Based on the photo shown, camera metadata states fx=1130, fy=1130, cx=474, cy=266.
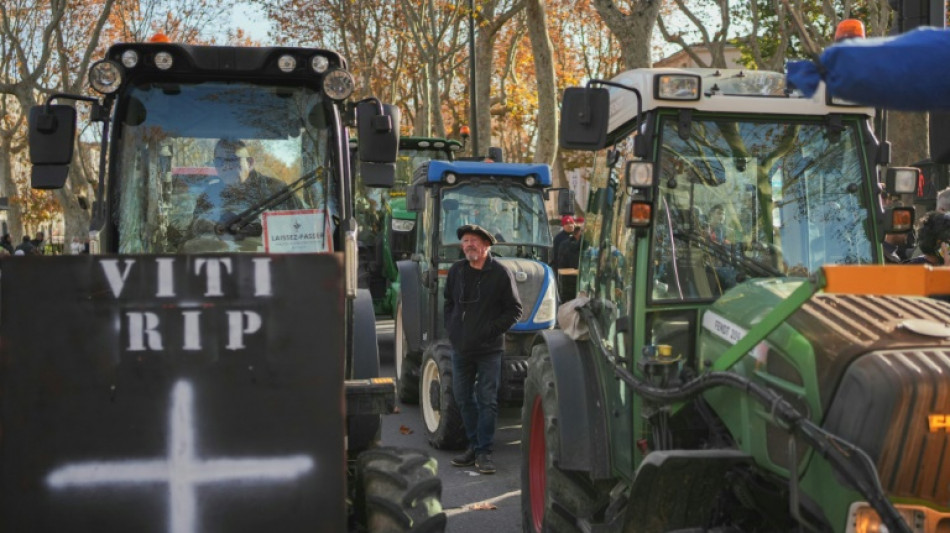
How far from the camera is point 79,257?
12.2 ft

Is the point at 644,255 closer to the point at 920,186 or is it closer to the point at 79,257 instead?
the point at 920,186

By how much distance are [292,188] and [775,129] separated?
2.39 metres

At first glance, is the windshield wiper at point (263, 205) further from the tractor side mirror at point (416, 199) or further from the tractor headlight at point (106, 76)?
the tractor side mirror at point (416, 199)

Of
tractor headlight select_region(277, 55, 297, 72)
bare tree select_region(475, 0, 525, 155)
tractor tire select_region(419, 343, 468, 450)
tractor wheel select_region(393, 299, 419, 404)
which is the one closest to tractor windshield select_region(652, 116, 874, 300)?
tractor headlight select_region(277, 55, 297, 72)

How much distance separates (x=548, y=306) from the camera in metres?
10.4

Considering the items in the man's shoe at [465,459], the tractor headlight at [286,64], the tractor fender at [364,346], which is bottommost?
the man's shoe at [465,459]

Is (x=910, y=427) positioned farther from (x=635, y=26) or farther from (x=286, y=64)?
(x=635, y=26)

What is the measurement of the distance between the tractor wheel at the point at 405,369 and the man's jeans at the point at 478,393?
2362mm

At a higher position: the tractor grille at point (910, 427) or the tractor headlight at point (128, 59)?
the tractor headlight at point (128, 59)

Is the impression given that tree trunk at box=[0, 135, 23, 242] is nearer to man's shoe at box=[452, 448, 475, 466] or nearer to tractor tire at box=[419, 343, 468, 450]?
tractor tire at box=[419, 343, 468, 450]

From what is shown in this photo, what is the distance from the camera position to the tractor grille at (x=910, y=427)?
11.6 feet

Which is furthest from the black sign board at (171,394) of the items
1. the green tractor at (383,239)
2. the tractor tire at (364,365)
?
the green tractor at (383,239)

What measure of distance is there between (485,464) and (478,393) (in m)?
0.57

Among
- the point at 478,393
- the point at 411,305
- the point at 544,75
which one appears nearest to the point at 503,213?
the point at 411,305
